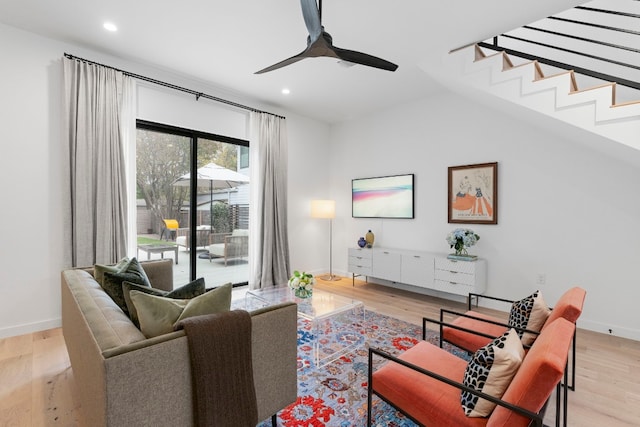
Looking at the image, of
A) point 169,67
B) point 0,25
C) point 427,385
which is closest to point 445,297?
point 427,385

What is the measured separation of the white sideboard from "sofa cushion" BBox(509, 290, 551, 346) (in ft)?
5.63

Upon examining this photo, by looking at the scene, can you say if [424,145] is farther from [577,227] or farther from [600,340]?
[600,340]

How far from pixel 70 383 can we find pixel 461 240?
4074mm

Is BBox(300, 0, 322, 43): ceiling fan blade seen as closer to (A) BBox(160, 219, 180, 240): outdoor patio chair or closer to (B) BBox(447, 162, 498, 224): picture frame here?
(B) BBox(447, 162, 498, 224): picture frame

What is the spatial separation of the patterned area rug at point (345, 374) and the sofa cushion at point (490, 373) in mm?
669

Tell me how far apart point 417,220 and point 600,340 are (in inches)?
94.7

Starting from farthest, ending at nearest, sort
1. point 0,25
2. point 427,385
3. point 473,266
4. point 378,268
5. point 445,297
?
point 378,268, point 445,297, point 473,266, point 0,25, point 427,385

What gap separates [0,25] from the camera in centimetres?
289

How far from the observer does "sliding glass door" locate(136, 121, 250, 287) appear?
394cm

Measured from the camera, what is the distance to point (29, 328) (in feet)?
10.0

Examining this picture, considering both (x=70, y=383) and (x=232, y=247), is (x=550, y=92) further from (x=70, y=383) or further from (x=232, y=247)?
(x=70, y=383)

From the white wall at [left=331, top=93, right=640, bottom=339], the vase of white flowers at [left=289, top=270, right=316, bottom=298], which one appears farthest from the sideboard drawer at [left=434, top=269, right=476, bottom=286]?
the vase of white flowers at [left=289, top=270, right=316, bottom=298]

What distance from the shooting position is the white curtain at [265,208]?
4793 millimetres

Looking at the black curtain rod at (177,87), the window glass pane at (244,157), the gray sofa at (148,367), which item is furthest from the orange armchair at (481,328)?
the black curtain rod at (177,87)
